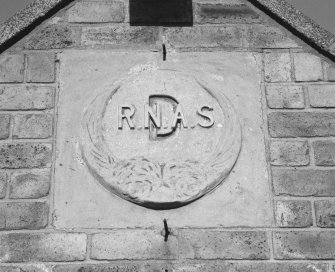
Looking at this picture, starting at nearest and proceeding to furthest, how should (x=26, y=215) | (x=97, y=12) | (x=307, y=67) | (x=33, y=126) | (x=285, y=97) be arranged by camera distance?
(x=26, y=215) → (x=33, y=126) → (x=285, y=97) → (x=307, y=67) → (x=97, y=12)

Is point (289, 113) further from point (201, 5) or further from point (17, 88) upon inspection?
point (17, 88)

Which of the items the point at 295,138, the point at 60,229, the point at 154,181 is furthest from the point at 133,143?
the point at 295,138

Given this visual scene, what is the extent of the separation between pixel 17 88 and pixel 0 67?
0.19 metres

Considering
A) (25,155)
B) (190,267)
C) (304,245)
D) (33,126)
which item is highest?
(33,126)

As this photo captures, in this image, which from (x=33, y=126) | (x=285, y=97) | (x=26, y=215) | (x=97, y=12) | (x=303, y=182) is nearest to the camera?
(x=26, y=215)

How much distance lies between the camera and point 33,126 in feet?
12.8

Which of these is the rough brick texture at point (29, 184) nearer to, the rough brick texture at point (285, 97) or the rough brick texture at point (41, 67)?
the rough brick texture at point (41, 67)

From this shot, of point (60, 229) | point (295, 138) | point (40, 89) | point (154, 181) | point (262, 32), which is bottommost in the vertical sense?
point (60, 229)

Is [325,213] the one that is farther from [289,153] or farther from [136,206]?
[136,206]

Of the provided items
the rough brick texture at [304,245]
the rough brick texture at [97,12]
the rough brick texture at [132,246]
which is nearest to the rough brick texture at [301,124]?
the rough brick texture at [304,245]

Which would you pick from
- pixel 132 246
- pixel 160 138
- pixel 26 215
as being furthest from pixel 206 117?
pixel 26 215

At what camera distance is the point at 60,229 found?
3627 mm

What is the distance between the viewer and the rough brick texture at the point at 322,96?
4.03 m

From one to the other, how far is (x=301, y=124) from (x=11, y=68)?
5.46ft
